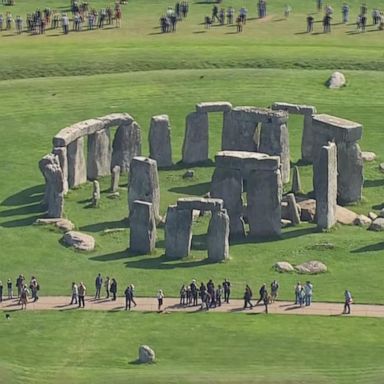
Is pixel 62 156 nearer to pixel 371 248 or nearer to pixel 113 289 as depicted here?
pixel 113 289

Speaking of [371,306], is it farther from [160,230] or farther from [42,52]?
[42,52]

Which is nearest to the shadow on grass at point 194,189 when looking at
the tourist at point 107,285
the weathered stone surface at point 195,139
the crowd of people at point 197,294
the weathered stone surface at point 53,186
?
the weathered stone surface at point 195,139

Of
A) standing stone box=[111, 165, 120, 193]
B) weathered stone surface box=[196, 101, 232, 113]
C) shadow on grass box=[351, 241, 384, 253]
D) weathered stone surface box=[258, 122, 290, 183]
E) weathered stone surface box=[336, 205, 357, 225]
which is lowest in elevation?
shadow on grass box=[351, 241, 384, 253]

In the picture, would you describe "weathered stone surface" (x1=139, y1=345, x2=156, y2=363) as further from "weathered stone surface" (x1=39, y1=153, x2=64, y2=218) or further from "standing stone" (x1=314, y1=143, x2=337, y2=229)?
"weathered stone surface" (x1=39, y1=153, x2=64, y2=218)

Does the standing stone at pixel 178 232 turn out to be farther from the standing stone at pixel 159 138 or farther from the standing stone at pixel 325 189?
the standing stone at pixel 159 138

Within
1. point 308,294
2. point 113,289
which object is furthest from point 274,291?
point 113,289

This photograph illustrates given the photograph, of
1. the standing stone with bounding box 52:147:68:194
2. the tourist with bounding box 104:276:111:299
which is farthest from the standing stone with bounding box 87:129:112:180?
the tourist with bounding box 104:276:111:299
